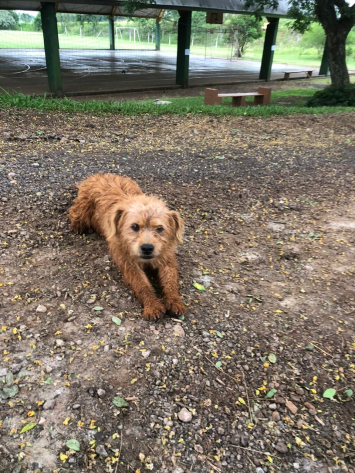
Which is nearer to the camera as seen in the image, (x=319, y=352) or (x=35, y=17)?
(x=319, y=352)

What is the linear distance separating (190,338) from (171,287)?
0.51 meters

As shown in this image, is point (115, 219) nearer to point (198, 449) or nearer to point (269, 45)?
point (198, 449)

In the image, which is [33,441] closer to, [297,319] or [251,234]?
[297,319]

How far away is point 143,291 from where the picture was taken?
325 centimetres

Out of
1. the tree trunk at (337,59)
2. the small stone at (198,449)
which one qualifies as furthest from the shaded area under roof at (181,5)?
the small stone at (198,449)

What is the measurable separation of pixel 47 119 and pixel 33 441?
7456 mm

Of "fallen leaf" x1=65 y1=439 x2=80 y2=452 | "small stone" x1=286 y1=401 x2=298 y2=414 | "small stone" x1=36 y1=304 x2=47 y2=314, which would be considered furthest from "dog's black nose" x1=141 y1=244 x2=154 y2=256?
"small stone" x1=286 y1=401 x2=298 y2=414

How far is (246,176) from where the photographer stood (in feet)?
→ 21.6

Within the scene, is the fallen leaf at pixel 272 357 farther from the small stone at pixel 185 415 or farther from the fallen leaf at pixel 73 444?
the fallen leaf at pixel 73 444

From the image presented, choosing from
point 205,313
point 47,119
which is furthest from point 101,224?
point 47,119

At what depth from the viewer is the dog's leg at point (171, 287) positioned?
3230 mm

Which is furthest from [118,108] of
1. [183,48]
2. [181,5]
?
[183,48]

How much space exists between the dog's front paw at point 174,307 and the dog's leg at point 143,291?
6cm

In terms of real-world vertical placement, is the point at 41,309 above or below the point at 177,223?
below
